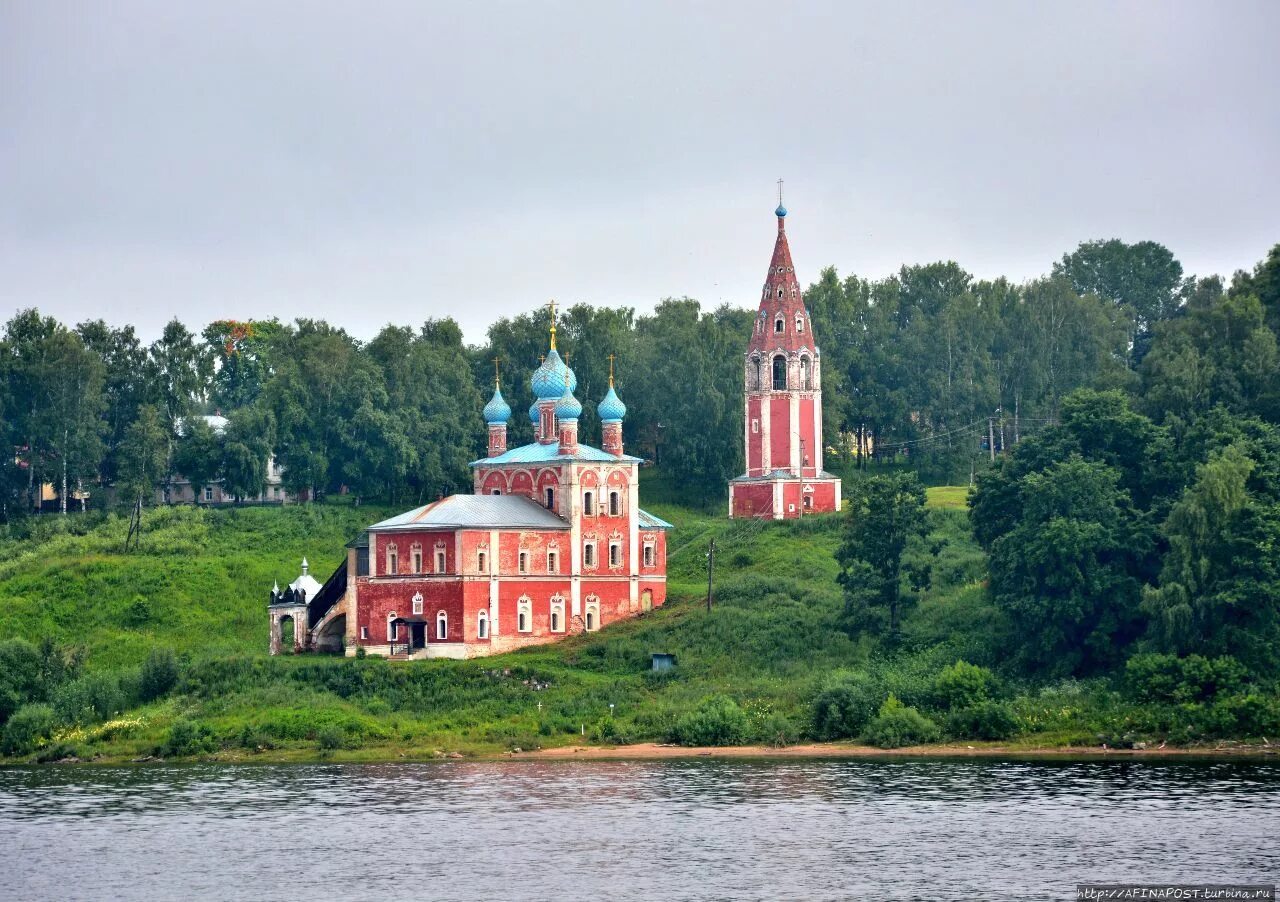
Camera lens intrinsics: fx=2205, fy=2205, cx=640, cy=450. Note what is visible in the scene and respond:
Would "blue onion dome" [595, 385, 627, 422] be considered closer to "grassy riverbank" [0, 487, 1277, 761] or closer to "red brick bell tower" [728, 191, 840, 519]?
"grassy riverbank" [0, 487, 1277, 761]

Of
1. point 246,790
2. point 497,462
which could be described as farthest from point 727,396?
point 246,790

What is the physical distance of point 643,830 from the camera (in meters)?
49.8

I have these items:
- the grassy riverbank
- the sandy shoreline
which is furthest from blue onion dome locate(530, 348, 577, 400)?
the sandy shoreline

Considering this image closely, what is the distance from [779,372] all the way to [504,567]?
77.9 feet

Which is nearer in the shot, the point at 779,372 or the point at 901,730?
the point at 901,730

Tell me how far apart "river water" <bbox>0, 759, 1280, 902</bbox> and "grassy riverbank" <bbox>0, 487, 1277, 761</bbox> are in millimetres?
2831

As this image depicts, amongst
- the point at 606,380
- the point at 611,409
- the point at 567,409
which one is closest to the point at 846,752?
the point at 567,409

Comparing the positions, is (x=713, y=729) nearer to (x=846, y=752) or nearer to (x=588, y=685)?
(x=846, y=752)

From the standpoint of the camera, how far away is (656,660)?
69.9m

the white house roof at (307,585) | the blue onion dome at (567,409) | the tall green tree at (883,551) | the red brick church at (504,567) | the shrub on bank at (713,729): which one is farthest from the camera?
the blue onion dome at (567,409)

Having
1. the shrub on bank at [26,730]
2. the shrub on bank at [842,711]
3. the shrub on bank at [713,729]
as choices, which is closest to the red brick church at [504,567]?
the shrub on bank at [26,730]

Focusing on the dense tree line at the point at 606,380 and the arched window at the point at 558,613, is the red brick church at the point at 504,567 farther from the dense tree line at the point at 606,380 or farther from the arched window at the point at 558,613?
the dense tree line at the point at 606,380

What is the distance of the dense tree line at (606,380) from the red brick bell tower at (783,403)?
5322 millimetres

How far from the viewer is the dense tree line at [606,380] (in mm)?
90562
